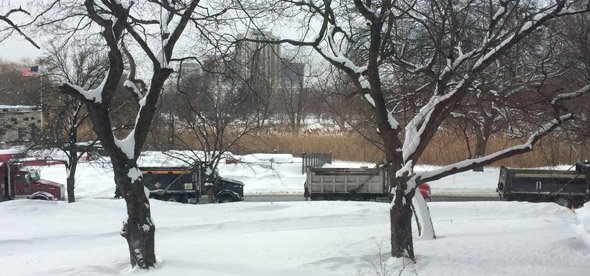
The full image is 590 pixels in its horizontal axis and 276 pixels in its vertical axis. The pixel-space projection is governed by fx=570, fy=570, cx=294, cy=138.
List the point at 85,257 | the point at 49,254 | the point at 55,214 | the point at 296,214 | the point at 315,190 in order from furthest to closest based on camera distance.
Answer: the point at 315,190, the point at 55,214, the point at 296,214, the point at 49,254, the point at 85,257

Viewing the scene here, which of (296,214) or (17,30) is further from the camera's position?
(296,214)

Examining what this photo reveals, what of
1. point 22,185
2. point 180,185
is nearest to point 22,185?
point 22,185

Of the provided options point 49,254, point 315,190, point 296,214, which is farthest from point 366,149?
point 49,254

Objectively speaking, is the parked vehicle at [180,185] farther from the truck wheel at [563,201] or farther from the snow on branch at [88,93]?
the snow on branch at [88,93]

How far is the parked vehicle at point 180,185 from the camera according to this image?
77.4 feet

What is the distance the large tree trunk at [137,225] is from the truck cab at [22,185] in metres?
16.6

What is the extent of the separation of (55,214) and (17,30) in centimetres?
961

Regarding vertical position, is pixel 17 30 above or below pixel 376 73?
above

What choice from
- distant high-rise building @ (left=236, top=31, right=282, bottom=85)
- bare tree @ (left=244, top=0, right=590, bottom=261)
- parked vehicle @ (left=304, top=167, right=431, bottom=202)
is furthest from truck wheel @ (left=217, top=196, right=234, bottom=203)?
bare tree @ (left=244, top=0, right=590, bottom=261)

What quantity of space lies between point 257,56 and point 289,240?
149 inches

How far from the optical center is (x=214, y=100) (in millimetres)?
25656

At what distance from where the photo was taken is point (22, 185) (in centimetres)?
2481

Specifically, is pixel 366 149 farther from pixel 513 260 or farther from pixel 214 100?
pixel 513 260

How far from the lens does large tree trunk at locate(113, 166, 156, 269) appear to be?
9.37 metres
